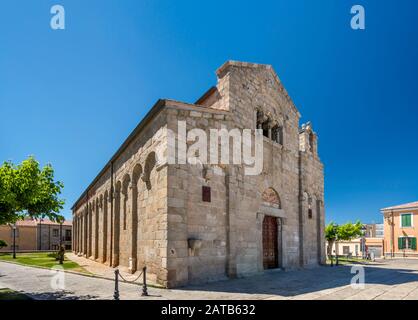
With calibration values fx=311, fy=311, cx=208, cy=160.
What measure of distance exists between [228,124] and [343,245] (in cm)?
4929

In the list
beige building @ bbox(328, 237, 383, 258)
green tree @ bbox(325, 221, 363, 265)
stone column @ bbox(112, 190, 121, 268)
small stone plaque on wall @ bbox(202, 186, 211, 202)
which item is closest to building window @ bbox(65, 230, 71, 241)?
green tree @ bbox(325, 221, 363, 265)

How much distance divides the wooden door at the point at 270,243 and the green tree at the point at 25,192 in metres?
9.84

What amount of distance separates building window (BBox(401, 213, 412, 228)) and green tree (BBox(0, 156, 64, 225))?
41539 millimetres

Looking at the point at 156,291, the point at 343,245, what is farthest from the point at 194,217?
the point at 343,245

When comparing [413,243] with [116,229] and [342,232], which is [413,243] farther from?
[116,229]

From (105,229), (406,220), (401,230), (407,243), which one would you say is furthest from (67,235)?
(406,220)

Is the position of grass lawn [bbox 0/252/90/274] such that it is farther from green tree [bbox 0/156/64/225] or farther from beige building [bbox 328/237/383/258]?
beige building [bbox 328/237/383/258]

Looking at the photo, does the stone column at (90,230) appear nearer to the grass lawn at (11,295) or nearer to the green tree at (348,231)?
the grass lawn at (11,295)

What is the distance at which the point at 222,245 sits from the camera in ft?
41.5

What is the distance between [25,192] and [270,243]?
37.9ft

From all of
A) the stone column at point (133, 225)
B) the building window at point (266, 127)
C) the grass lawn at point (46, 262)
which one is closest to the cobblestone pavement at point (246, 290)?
the stone column at point (133, 225)

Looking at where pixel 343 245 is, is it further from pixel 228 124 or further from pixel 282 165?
pixel 228 124

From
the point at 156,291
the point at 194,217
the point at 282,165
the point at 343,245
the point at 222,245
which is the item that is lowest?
the point at 343,245
